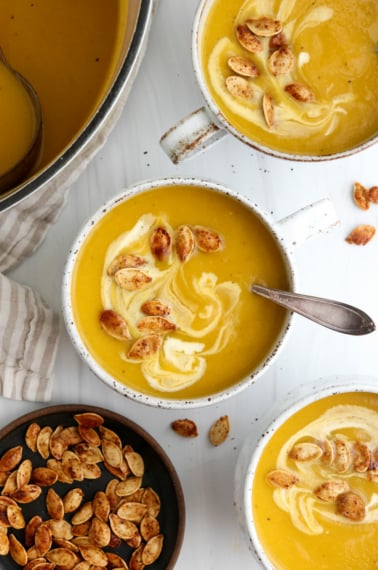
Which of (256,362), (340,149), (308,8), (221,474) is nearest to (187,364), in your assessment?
(256,362)

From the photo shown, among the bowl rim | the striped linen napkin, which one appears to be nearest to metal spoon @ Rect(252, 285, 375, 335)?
the bowl rim

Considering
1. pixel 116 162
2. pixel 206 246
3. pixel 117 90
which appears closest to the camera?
pixel 117 90

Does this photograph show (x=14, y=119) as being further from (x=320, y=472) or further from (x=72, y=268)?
(x=320, y=472)

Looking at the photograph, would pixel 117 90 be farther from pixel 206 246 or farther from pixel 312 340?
pixel 312 340

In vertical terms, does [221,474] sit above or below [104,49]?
below

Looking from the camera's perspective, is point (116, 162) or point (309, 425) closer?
point (309, 425)

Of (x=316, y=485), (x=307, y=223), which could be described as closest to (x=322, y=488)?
(x=316, y=485)

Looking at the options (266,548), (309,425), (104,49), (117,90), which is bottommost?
(266,548)

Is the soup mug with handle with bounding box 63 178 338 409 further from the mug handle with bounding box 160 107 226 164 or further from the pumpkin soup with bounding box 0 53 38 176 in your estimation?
the pumpkin soup with bounding box 0 53 38 176
